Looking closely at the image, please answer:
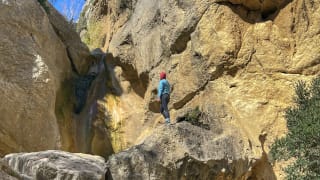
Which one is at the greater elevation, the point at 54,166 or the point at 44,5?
the point at 44,5

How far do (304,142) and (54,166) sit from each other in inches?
187

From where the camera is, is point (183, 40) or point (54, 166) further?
point (183, 40)

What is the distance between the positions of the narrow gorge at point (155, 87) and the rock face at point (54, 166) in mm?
26

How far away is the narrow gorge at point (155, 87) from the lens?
11.9 meters

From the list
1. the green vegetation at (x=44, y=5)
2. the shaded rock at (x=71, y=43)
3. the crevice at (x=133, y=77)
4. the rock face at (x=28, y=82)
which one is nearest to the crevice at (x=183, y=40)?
the crevice at (x=133, y=77)

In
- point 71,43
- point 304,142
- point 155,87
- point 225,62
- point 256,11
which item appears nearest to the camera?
point 304,142

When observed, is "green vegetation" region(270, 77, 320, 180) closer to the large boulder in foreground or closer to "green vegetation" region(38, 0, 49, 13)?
the large boulder in foreground

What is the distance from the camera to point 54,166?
971cm

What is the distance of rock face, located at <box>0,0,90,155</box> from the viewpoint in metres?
14.1

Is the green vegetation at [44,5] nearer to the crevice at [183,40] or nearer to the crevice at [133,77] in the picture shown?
the crevice at [133,77]

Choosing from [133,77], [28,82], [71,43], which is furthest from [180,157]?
[71,43]

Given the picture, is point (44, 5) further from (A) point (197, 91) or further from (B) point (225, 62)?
(B) point (225, 62)

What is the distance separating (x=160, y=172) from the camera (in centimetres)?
1148

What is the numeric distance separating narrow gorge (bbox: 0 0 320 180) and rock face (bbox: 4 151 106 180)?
3 cm
